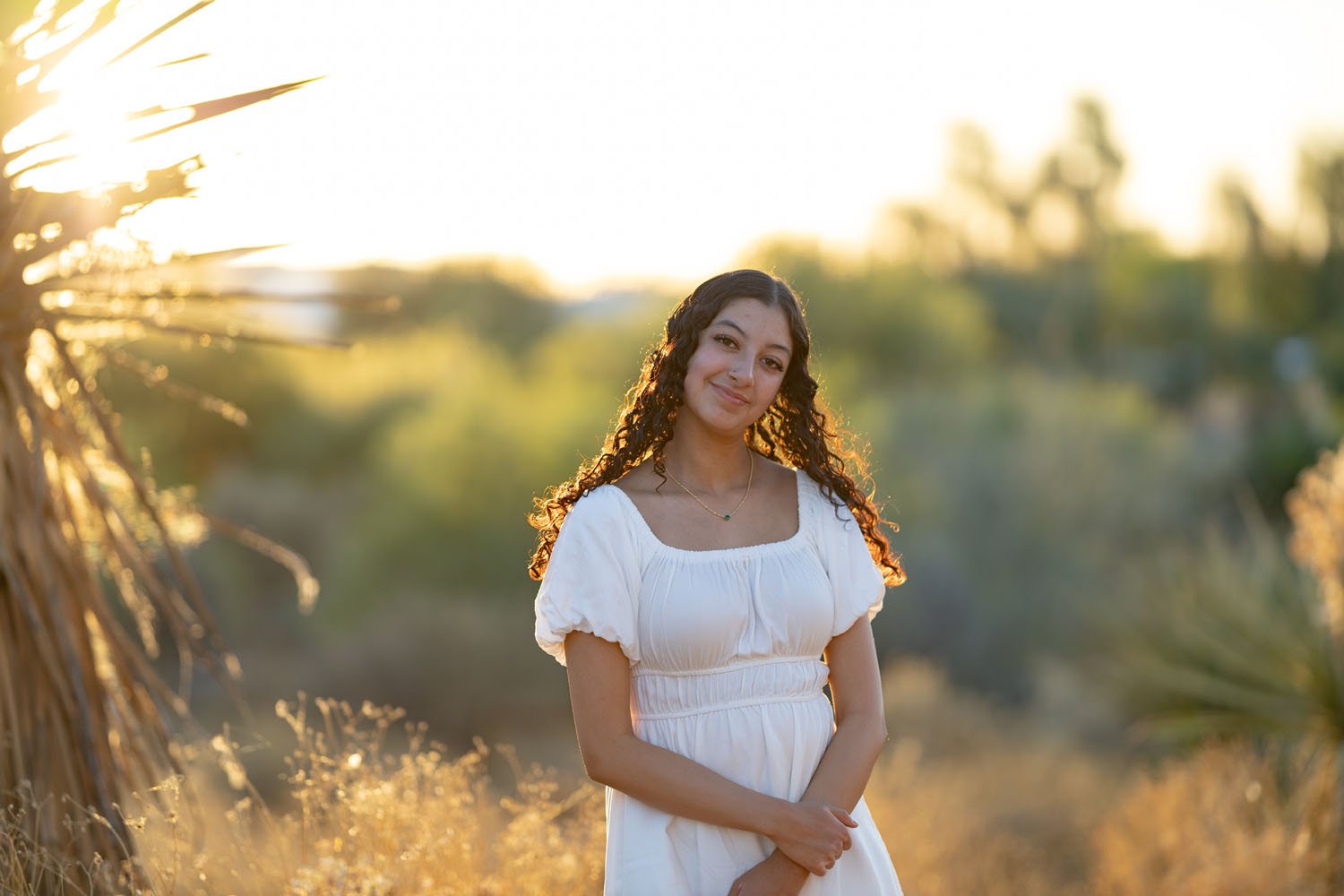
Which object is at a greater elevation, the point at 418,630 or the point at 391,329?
the point at 391,329

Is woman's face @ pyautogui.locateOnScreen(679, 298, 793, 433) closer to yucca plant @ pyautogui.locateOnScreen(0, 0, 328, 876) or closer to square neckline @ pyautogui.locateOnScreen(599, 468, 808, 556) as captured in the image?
square neckline @ pyautogui.locateOnScreen(599, 468, 808, 556)

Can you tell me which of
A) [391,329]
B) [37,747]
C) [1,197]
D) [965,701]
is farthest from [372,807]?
[391,329]

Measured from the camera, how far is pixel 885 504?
324 centimetres

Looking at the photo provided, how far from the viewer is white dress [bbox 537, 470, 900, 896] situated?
2234mm

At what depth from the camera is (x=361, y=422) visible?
20172 mm

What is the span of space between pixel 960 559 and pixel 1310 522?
739 centimetres

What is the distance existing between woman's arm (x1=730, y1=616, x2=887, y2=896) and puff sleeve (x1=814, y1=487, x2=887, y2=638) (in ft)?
0.15

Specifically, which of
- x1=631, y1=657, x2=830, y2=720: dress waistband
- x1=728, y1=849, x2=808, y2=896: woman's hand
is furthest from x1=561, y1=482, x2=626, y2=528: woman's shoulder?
x1=728, y1=849, x2=808, y2=896: woman's hand

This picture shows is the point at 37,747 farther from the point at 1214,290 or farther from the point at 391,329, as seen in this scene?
the point at 1214,290

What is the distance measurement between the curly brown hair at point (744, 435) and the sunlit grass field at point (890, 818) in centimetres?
78

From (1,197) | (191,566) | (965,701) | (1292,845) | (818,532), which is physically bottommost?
(965,701)

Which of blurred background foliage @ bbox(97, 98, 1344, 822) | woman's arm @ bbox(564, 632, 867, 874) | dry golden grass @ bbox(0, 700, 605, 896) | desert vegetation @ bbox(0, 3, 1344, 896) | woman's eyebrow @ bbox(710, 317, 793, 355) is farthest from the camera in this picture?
blurred background foliage @ bbox(97, 98, 1344, 822)

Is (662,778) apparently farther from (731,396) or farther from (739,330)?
(739,330)

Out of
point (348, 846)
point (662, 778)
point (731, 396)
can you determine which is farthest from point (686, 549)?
point (348, 846)
